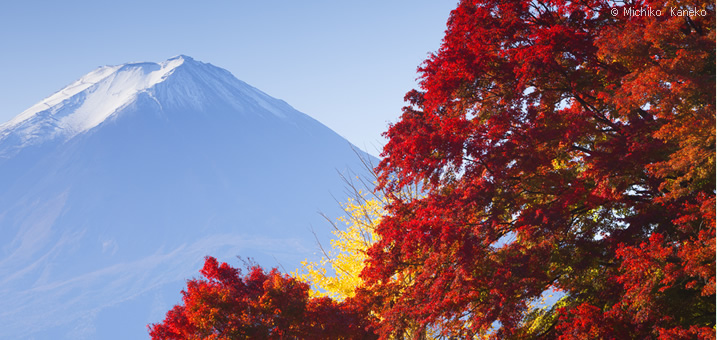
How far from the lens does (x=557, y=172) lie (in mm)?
8633

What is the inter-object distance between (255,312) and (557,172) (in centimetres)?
553

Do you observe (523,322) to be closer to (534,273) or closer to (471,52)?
(534,273)

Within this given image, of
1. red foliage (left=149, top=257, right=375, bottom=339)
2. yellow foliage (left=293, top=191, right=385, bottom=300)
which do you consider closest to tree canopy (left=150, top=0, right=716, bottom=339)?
red foliage (left=149, top=257, right=375, bottom=339)

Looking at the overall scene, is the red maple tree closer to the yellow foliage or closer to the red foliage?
the red foliage

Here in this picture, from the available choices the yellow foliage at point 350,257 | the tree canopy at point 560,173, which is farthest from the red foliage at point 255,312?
the yellow foliage at point 350,257

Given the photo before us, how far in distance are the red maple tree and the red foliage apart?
2.27 metres

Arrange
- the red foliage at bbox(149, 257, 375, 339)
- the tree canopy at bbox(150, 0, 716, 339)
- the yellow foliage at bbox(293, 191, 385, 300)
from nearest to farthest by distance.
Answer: the tree canopy at bbox(150, 0, 716, 339)
the red foliage at bbox(149, 257, 375, 339)
the yellow foliage at bbox(293, 191, 385, 300)

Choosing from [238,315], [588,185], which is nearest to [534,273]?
[588,185]

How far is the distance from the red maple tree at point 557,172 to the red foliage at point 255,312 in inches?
89.5

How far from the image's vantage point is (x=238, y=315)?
11.0 meters

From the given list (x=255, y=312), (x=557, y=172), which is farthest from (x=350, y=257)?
(x=557, y=172)

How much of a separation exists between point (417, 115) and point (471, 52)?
5.66 ft

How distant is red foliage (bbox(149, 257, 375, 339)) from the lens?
10.8 m

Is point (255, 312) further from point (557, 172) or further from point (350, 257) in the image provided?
point (350, 257)
